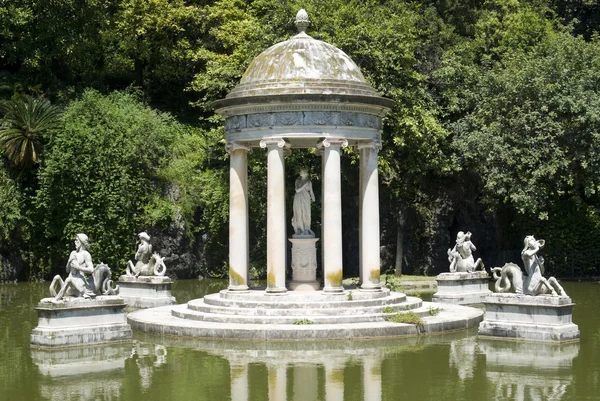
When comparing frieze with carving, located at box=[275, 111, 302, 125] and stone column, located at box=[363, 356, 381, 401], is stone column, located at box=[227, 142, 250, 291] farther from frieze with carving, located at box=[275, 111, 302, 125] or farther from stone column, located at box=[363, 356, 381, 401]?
stone column, located at box=[363, 356, 381, 401]

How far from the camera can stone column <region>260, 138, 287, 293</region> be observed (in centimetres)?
2386

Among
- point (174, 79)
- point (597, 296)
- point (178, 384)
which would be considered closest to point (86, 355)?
point (178, 384)

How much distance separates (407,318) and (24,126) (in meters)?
23.9

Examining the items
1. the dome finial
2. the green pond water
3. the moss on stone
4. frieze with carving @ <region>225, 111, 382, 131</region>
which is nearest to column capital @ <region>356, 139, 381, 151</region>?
frieze with carving @ <region>225, 111, 382, 131</region>

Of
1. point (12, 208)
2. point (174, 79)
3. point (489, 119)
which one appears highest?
point (174, 79)

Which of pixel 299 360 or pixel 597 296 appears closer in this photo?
pixel 299 360

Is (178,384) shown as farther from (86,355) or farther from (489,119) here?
(489,119)

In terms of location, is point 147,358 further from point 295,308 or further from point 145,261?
point 145,261

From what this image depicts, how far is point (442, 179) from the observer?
44938 mm

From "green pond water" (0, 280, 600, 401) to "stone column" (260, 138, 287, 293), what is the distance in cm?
303

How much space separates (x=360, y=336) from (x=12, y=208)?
2351 centimetres

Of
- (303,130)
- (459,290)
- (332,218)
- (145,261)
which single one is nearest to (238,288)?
(332,218)

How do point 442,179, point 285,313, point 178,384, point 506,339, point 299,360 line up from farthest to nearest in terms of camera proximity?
point 442,179 → point 285,313 → point 506,339 → point 299,360 → point 178,384

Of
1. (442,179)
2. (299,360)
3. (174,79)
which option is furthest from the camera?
(174,79)
